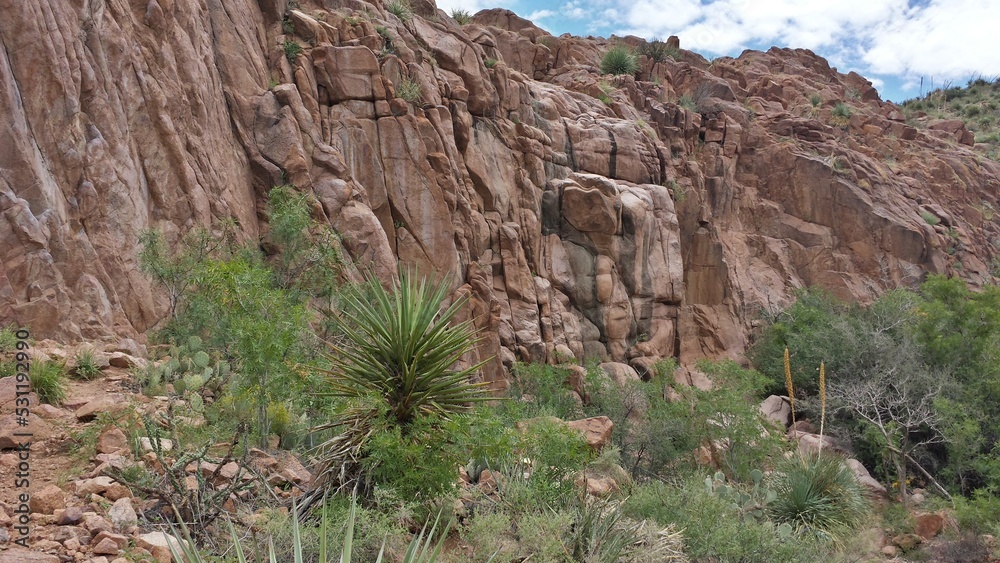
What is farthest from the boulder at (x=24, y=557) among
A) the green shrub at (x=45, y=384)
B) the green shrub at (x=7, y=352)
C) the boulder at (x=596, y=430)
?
the boulder at (x=596, y=430)

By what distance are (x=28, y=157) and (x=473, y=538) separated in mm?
8952

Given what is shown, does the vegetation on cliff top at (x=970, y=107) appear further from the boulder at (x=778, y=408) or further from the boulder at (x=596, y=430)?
the boulder at (x=596, y=430)

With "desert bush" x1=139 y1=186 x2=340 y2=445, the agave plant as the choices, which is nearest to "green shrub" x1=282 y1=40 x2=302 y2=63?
"desert bush" x1=139 y1=186 x2=340 y2=445

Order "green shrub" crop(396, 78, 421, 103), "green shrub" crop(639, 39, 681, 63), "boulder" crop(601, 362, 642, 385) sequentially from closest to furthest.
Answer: "green shrub" crop(396, 78, 421, 103), "boulder" crop(601, 362, 642, 385), "green shrub" crop(639, 39, 681, 63)

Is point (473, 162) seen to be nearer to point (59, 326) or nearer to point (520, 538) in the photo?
point (59, 326)

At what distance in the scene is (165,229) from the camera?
41.8 ft

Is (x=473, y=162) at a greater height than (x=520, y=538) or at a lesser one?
greater

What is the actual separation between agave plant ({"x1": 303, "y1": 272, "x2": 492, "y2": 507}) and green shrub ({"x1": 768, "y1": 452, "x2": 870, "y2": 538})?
7.38 m

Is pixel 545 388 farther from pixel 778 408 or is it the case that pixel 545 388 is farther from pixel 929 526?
pixel 778 408

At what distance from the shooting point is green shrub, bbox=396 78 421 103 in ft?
65.2

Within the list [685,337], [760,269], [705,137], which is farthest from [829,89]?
[685,337]

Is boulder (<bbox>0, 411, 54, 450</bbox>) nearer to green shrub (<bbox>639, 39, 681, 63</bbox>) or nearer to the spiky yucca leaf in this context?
the spiky yucca leaf

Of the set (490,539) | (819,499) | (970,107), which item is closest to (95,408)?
(490,539)

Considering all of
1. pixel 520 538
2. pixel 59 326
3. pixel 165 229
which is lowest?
pixel 520 538
